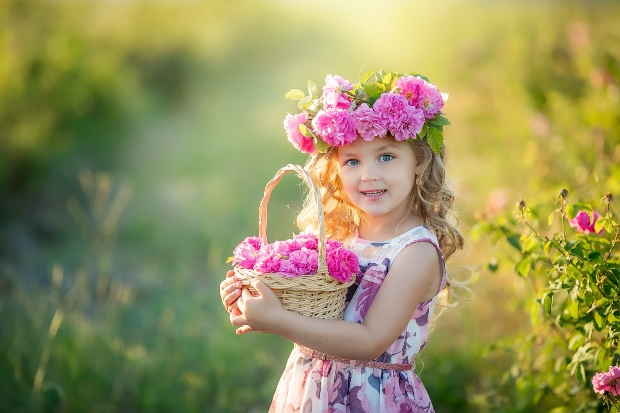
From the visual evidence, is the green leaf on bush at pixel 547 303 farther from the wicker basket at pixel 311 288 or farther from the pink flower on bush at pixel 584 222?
the wicker basket at pixel 311 288

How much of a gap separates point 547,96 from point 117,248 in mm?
3782

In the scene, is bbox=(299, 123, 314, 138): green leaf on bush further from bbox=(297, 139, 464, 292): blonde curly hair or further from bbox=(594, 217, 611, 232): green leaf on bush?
bbox=(594, 217, 611, 232): green leaf on bush

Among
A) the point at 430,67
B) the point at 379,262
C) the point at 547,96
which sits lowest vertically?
the point at 379,262

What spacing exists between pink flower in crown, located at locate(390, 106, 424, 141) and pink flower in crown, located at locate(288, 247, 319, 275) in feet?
1.53

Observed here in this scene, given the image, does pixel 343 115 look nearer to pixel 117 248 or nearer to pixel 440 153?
pixel 440 153

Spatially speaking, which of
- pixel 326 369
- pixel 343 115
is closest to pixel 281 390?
pixel 326 369

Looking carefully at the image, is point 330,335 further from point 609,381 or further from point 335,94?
point 609,381

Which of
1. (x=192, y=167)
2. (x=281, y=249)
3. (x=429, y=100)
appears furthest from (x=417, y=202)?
(x=192, y=167)

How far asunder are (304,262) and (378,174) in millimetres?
414

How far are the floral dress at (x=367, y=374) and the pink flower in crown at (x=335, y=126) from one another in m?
0.37

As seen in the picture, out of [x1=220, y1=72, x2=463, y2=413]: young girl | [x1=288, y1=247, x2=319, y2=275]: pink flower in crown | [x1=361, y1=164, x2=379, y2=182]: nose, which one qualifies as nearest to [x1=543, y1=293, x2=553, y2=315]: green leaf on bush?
[x1=220, y1=72, x2=463, y2=413]: young girl

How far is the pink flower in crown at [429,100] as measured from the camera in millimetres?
2010

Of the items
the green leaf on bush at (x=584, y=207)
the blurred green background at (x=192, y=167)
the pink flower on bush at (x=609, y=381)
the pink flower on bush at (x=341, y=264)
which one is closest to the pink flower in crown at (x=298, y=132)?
the pink flower on bush at (x=341, y=264)

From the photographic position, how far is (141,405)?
3205 mm
